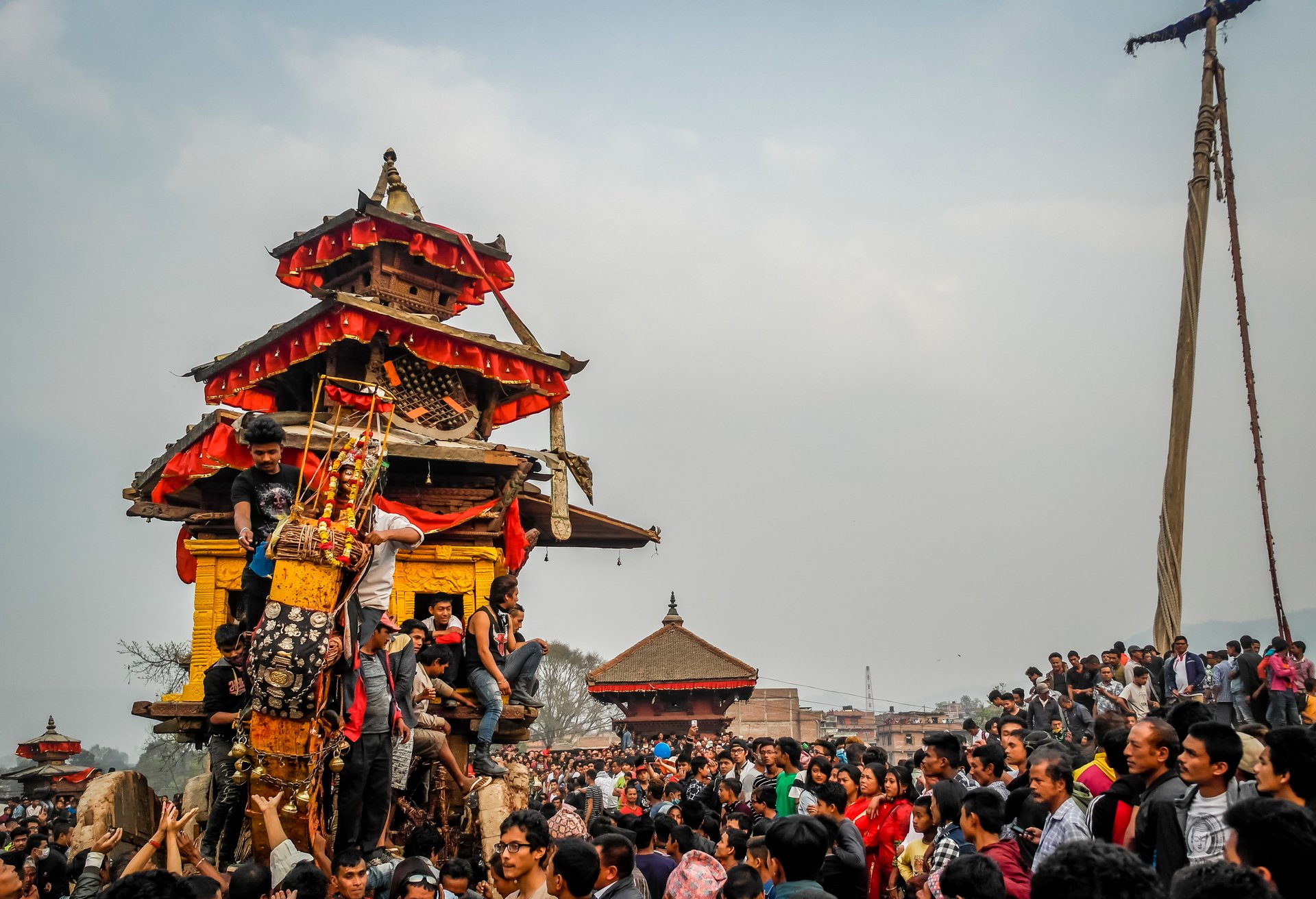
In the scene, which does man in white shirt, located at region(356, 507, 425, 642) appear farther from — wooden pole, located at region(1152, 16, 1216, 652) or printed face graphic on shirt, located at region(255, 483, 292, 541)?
wooden pole, located at region(1152, 16, 1216, 652)

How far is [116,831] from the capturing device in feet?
23.0

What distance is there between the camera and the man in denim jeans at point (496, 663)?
449 inches

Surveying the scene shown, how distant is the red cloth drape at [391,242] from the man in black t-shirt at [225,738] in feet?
26.1

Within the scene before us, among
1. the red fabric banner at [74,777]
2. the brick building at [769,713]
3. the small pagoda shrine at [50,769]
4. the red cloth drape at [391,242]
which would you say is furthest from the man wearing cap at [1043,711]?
the brick building at [769,713]

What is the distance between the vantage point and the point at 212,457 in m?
12.5

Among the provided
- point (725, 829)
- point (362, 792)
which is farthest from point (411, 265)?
point (725, 829)

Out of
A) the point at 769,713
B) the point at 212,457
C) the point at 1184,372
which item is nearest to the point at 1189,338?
the point at 1184,372

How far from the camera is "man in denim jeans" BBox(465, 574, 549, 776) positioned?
1141cm

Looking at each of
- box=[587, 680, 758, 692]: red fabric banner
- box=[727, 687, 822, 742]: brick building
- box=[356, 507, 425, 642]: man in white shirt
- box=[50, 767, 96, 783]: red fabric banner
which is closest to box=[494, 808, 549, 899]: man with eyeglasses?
box=[356, 507, 425, 642]: man in white shirt

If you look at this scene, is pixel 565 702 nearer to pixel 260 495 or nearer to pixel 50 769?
pixel 50 769

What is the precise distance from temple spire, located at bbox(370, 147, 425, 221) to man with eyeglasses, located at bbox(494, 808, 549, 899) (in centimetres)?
1211

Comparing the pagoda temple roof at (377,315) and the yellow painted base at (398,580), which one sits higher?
the pagoda temple roof at (377,315)

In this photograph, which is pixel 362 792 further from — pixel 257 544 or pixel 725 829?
pixel 725 829

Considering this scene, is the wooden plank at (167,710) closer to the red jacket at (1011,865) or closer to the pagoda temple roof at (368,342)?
the pagoda temple roof at (368,342)
